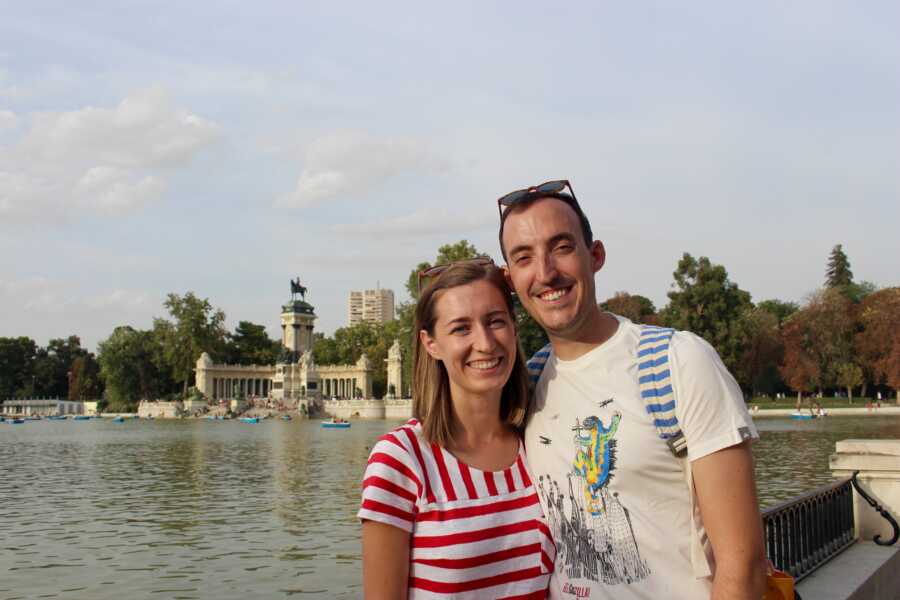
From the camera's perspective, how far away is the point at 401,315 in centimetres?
6712

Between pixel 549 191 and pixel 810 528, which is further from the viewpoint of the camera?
pixel 810 528

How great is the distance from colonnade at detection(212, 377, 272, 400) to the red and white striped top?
10001 cm

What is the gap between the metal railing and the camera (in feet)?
18.6

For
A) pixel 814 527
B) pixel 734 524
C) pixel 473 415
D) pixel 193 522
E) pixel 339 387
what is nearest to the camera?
pixel 734 524

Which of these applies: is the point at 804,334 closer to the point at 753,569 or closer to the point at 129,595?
the point at 129,595

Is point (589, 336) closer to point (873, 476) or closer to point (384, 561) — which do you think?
point (384, 561)

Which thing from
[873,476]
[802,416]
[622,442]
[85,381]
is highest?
[85,381]

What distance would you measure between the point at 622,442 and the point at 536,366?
0.72 m

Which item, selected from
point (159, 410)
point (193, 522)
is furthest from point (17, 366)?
point (193, 522)

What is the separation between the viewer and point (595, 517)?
109 inches

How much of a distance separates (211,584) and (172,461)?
20765 millimetres

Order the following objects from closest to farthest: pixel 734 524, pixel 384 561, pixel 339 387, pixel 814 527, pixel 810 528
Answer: pixel 734 524 < pixel 384 561 < pixel 810 528 < pixel 814 527 < pixel 339 387

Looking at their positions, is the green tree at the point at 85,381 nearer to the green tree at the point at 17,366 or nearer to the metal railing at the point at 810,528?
the green tree at the point at 17,366

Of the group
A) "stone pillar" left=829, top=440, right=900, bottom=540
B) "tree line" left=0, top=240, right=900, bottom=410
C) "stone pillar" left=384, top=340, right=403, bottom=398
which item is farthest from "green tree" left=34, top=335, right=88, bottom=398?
"stone pillar" left=829, top=440, right=900, bottom=540
